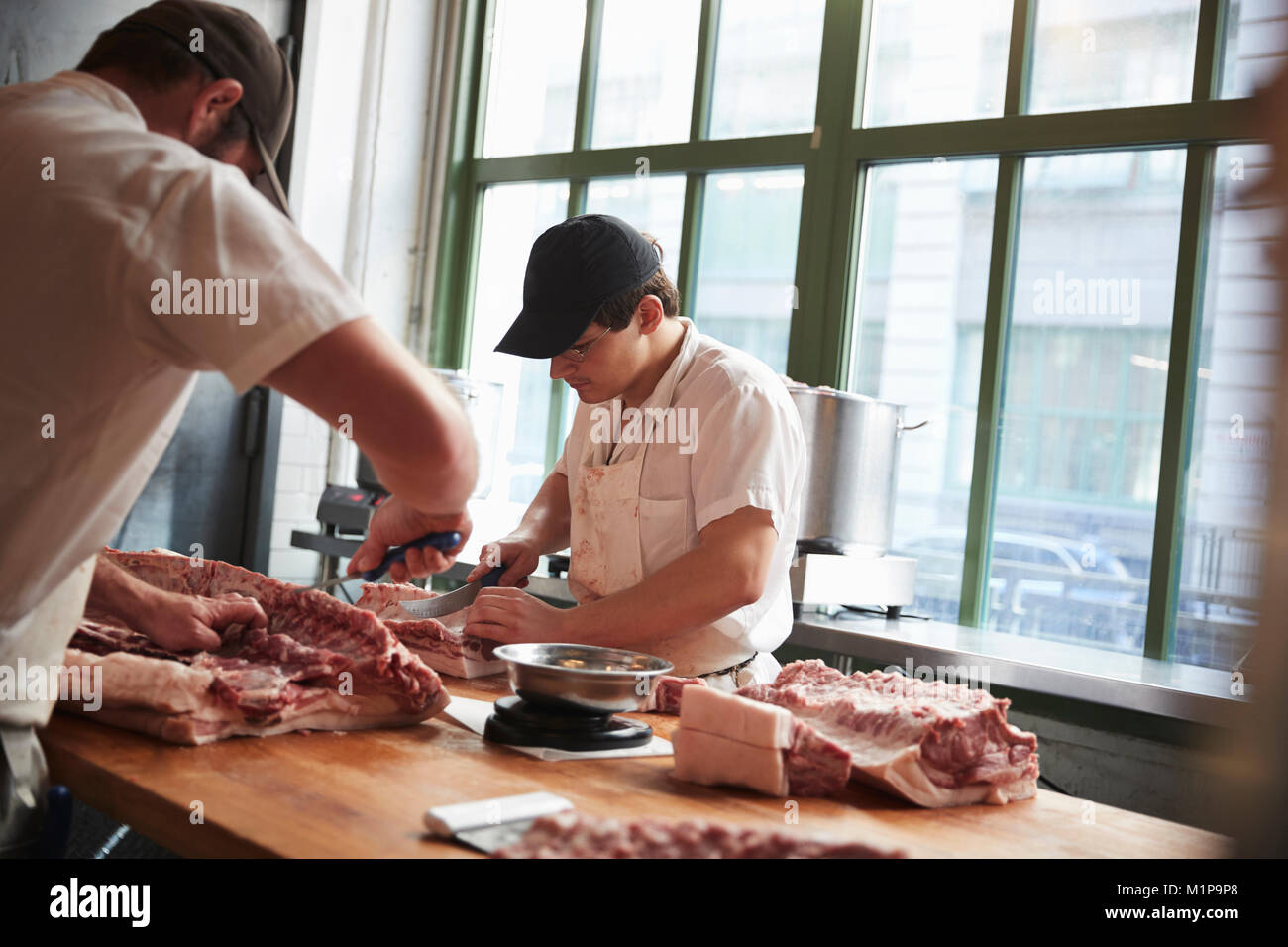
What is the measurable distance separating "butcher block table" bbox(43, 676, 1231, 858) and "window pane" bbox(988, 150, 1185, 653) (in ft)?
6.93

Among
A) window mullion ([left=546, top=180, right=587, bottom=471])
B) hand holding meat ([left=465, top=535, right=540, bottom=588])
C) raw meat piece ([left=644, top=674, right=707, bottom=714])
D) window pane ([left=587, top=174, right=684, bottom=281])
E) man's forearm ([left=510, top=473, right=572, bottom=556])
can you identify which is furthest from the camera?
window mullion ([left=546, top=180, right=587, bottom=471])

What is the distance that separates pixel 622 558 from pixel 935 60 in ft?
8.84

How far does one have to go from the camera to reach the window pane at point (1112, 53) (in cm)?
370

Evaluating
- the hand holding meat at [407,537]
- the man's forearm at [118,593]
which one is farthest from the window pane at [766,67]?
the man's forearm at [118,593]

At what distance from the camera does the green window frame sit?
3592 mm

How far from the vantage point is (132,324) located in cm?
116

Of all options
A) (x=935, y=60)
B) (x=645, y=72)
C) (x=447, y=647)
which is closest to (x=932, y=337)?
(x=935, y=60)

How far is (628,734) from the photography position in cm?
183

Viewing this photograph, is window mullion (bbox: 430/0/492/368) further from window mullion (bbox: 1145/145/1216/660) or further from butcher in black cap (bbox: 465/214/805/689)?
window mullion (bbox: 1145/145/1216/660)

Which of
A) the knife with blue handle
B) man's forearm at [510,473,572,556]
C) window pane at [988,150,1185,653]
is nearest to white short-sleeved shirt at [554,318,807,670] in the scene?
man's forearm at [510,473,572,556]

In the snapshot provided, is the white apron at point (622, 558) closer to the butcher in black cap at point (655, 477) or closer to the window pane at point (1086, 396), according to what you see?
the butcher in black cap at point (655, 477)

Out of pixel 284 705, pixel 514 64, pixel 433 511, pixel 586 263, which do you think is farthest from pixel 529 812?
pixel 514 64

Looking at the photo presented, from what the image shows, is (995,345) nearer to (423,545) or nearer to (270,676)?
(423,545)

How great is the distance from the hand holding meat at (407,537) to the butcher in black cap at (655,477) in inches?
12.8
